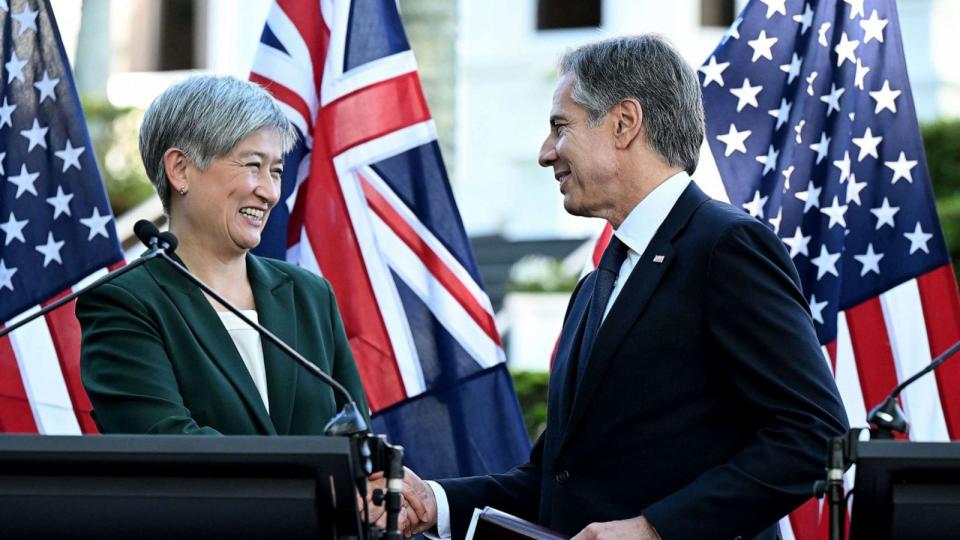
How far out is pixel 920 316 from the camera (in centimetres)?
523

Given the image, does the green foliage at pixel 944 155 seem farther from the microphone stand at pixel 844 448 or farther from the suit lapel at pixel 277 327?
the microphone stand at pixel 844 448

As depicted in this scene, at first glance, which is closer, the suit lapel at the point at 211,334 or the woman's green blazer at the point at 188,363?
the woman's green blazer at the point at 188,363

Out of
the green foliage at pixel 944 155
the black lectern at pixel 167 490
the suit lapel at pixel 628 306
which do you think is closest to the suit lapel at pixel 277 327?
the suit lapel at pixel 628 306

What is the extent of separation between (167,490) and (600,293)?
3.84ft

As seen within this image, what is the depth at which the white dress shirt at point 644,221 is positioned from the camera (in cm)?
366

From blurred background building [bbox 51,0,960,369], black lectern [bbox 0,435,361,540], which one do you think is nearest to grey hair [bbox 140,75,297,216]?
black lectern [bbox 0,435,361,540]

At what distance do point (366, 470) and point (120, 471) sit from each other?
0.44 meters

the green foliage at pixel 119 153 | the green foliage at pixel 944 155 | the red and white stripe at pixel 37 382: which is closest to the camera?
the red and white stripe at pixel 37 382

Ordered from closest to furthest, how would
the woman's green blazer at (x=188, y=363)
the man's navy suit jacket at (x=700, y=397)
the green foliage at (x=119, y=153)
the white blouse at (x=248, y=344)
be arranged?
the man's navy suit jacket at (x=700, y=397) < the woman's green blazer at (x=188, y=363) < the white blouse at (x=248, y=344) < the green foliage at (x=119, y=153)

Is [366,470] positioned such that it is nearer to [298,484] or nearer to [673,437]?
[298,484]

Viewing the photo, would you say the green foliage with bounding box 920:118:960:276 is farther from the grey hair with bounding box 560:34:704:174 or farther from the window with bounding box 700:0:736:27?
the grey hair with bounding box 560:34:704:174

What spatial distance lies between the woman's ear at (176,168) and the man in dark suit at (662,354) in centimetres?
85

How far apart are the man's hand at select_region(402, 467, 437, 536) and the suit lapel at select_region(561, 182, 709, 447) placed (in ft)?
1.48

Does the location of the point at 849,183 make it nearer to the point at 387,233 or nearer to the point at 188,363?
the point at 387,233
